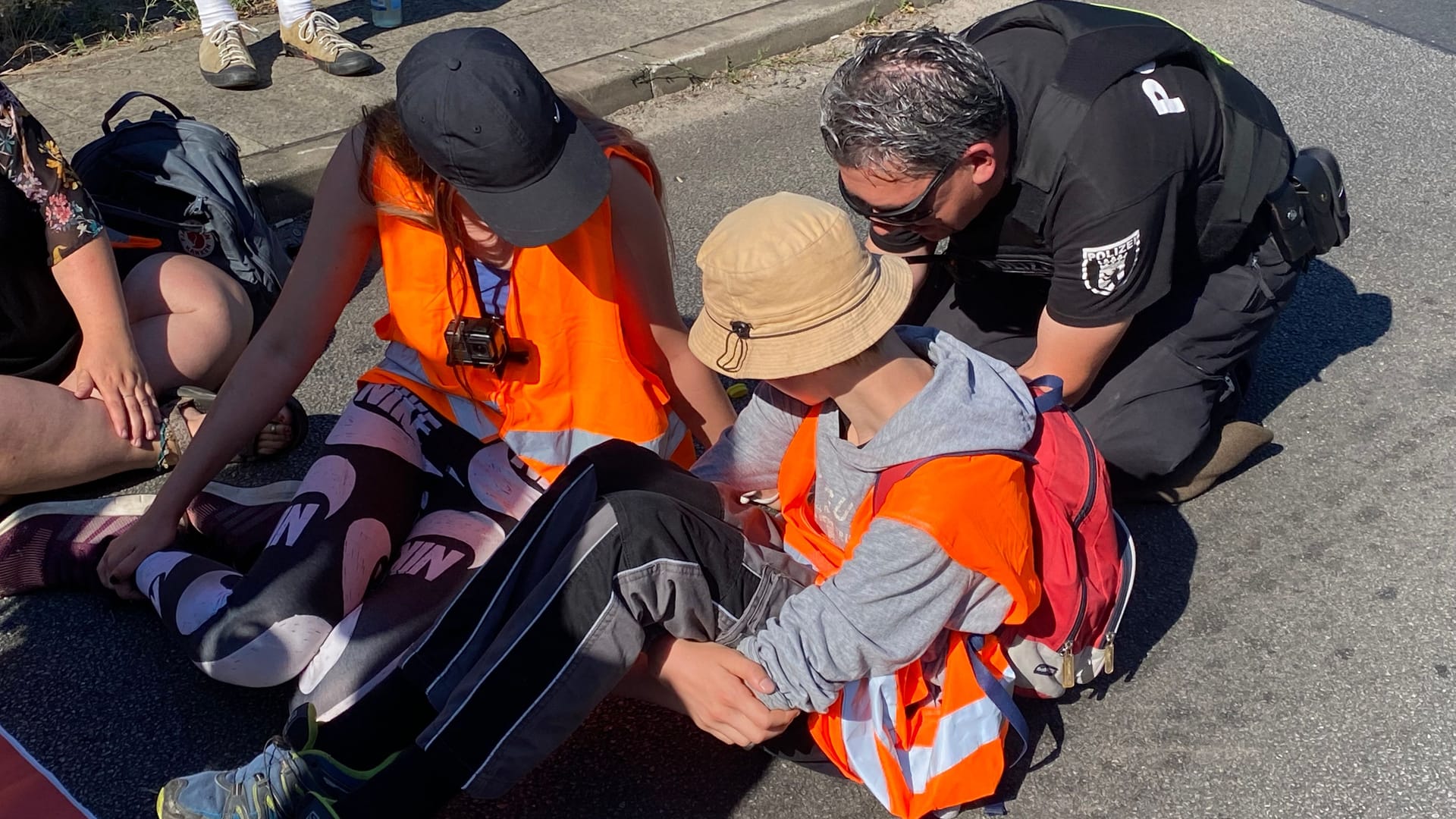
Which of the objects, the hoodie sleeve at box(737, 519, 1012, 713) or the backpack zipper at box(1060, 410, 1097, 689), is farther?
the backpack zipper at box(1060, 410, 1097, 689)

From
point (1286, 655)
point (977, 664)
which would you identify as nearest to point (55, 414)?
point (977, 664)

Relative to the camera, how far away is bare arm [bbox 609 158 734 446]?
8.01ft

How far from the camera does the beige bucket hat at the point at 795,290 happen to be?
1835 mm

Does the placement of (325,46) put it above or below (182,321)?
below

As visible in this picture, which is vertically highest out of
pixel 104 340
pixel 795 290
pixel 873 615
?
pixel 795 290

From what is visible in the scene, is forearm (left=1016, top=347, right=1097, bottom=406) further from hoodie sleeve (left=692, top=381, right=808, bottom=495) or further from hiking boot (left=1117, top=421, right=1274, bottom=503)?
hoodie sleeve (left=692, top=381, right=808, bottom=495)

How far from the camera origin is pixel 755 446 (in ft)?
7.66

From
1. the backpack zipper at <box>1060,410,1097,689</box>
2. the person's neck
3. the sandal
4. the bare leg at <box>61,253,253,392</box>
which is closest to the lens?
the person's neck

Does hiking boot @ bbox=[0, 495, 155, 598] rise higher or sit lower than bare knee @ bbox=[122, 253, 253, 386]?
lower

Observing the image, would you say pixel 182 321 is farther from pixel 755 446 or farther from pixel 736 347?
pixel 736 347

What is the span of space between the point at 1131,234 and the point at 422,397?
1464 mm

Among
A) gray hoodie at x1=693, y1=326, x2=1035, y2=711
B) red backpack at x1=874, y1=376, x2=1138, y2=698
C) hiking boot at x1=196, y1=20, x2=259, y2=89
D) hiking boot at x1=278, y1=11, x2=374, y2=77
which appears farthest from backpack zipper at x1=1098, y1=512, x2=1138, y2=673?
hiking boot at x1=196, y1=20, x2=259, y2=89

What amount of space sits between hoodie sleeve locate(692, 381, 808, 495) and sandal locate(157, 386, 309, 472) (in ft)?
3.67

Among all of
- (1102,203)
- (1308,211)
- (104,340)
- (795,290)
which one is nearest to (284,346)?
(104,340)
